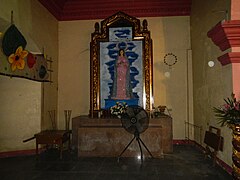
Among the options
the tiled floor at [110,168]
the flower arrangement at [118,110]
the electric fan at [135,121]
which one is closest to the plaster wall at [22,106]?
the tiled floor at [110,168]

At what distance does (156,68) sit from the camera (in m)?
7.43

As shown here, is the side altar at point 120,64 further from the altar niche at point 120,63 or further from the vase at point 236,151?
the vase at point 236,151

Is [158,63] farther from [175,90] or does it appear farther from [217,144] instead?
[217,144]

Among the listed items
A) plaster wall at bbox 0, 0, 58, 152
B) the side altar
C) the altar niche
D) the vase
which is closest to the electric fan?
the side altar

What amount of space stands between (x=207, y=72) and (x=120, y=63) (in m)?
2.71

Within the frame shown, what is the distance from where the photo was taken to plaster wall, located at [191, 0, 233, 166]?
178 inches

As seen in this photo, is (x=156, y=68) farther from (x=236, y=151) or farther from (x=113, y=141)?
(x=236, y=151)

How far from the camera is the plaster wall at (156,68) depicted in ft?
24.1

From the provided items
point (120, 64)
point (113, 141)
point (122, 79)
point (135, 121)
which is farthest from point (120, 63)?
point (113, 141)

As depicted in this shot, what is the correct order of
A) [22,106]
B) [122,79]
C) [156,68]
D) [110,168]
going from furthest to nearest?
1. [156,68]
2. [122,79]
3. [22,106]
4. [110,168]

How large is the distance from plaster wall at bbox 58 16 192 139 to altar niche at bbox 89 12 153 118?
44 cm

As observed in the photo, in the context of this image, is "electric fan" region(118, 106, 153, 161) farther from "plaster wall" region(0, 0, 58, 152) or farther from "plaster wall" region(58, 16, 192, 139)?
"plaster wall" region(0, 0, 58, 152)

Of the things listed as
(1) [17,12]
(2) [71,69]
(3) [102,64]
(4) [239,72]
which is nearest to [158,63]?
(3) [102,64]

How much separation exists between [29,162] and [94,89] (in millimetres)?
2889
